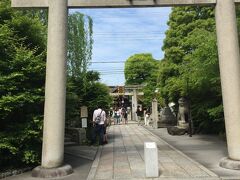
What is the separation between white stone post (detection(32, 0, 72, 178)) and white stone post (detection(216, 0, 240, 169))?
184 inches

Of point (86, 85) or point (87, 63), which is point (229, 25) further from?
point (87, 63)

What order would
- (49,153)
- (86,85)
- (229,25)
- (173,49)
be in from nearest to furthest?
1. (49,153)
2. (229,25)
3. (86,85)
4. (173,49)

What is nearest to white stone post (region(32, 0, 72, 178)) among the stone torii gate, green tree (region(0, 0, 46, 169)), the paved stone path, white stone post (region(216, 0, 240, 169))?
the stone torii gate

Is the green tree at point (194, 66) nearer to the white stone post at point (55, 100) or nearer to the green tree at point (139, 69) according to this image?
the white stone post at point (55, 100)

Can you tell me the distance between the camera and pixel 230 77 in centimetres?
1030

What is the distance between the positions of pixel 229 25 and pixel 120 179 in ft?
18.2

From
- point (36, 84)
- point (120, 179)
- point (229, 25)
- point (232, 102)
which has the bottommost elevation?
point (120, 179)

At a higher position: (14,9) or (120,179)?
(14,9)

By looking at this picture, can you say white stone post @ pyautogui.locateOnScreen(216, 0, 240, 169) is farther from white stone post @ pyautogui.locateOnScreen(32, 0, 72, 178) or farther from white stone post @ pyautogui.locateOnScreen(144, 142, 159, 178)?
white stone post @ pyautogui.locateOnScreen(32, 0, 72, 178)

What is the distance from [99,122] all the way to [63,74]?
21.8ft

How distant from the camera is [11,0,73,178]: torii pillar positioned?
981cm

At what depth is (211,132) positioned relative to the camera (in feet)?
72.8

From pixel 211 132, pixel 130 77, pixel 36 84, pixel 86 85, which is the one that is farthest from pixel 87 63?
pixel 130 77

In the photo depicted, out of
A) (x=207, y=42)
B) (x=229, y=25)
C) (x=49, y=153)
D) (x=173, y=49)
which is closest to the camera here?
(x=49, y=153)
